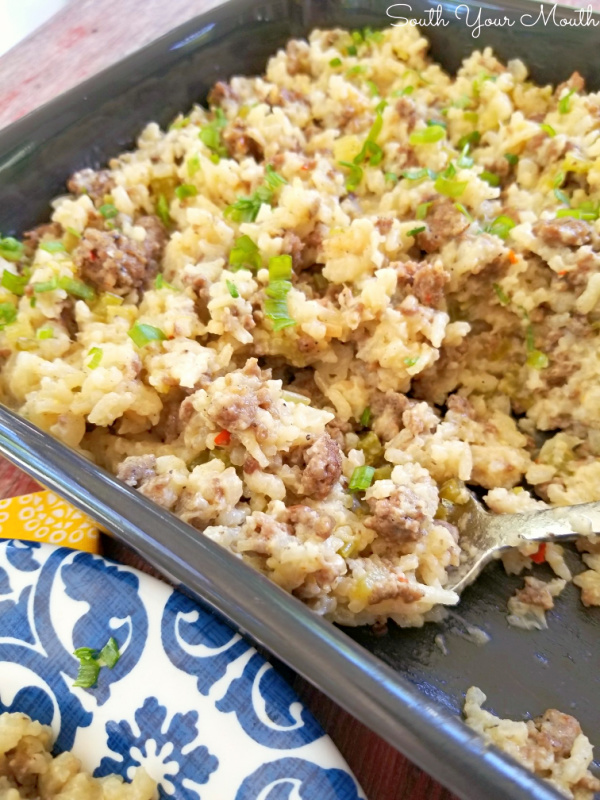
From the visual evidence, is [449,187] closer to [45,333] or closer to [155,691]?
[45,333]

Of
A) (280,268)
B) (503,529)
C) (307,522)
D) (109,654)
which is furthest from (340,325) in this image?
(109,654)

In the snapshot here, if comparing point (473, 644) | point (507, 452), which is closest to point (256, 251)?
point (507, 452)

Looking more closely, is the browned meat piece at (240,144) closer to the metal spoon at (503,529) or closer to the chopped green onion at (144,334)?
the chopped green onion at (144,334)

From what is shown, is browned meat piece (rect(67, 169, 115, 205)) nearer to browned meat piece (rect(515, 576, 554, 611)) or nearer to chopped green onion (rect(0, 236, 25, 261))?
chopped green onion (rect(0, 236, 25, 261))

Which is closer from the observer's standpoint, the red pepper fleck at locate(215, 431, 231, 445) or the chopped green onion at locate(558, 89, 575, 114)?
the red pepper fleck at locate(215, 431, 231, 445)

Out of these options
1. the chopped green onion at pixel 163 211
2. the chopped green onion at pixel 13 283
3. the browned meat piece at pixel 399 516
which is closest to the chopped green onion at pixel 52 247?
the chopped green onion at pixel 13 283

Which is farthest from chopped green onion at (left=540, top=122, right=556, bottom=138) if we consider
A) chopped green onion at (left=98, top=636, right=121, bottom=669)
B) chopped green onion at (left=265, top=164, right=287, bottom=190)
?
chopped green onion at (left=98, top=636, right=121, bottom=669)

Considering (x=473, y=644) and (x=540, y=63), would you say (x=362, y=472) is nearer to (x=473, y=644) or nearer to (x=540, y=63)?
(x=473, y=644)
